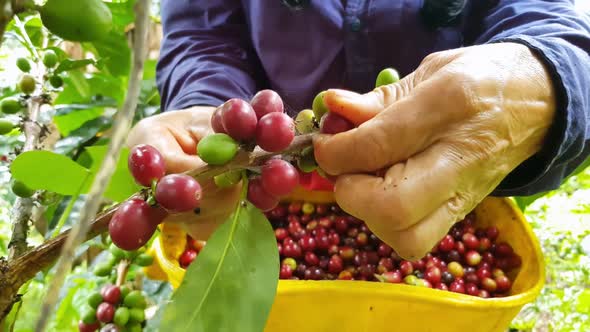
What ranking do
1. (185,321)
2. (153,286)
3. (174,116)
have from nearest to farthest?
(185,321)
(174,116)
(153,286)

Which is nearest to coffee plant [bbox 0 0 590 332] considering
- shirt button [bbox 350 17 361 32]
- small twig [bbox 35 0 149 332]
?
small twig [bbox 35 0 149 332]

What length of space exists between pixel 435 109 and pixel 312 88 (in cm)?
60

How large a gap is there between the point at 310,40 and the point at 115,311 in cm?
63

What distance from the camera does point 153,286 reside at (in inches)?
44.0

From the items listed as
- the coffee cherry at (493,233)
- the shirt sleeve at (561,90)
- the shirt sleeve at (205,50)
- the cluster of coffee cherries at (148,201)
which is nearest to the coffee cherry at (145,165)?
the cluster of coffee cherries at (148,201)

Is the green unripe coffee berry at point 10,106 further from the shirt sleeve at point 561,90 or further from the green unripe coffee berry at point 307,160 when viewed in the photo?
the shirt sleeve at point 561,90

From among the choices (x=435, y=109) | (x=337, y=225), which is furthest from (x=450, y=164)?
(x=337, y=225)

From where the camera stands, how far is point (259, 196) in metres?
0.41

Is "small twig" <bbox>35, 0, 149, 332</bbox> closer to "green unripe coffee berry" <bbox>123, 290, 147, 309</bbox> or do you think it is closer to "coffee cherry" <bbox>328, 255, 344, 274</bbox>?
"green unripe coffee berry" <bbox>123, 290, 147, 309</bbox>

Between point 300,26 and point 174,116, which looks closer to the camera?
point 174,116

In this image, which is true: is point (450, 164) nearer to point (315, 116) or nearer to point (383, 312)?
point (315, 116)

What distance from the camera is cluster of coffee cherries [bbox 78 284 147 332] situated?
0.79m

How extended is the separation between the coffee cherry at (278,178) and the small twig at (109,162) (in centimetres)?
26

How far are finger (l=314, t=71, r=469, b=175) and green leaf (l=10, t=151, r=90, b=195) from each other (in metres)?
0.21
